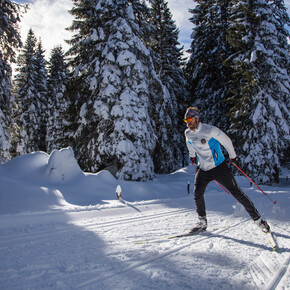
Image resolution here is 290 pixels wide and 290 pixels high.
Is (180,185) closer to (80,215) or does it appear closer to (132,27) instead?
(80,215)

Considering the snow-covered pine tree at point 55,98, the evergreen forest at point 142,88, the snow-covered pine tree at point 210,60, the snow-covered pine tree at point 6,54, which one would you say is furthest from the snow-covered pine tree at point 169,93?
the snow-covered pine tree at point 55,98

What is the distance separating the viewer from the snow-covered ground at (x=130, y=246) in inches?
97.4

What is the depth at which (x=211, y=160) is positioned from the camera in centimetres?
419

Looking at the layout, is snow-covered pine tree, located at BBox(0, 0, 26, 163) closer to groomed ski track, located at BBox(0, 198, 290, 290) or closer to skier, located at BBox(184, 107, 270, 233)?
groomed ski track, located at BBox(0, 198, 290, 290)

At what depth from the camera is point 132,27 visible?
13.2 meters

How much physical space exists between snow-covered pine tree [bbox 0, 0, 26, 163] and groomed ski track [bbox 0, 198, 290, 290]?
24.0ft

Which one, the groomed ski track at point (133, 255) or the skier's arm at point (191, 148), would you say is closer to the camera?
the groomed ski track at point (133, 255)

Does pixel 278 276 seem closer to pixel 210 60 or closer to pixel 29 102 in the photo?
pixel 210 60

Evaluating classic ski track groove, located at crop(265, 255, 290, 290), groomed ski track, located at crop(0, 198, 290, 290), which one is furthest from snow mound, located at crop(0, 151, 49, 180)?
classic ski track groove, located at crop(265, 255, 290, 290)

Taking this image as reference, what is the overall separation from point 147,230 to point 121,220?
3.01 feet

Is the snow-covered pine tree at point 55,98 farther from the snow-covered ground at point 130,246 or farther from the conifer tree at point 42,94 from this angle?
the snow-covered ground at point 130,246

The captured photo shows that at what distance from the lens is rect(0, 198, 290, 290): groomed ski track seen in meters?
2.44

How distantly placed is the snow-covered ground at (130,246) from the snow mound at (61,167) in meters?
1.22

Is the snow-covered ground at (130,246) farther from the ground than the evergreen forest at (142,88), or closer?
closer
